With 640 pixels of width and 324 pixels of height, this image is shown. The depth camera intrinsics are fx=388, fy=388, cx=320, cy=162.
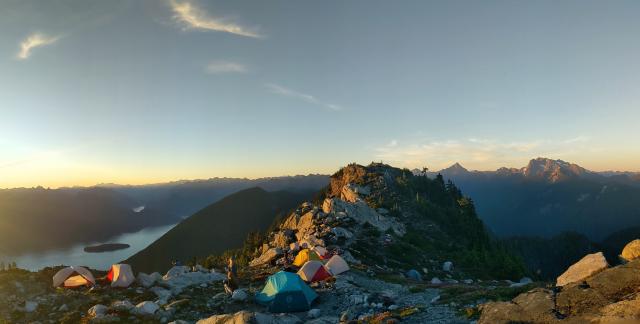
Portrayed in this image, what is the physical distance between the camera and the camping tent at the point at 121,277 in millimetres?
30203

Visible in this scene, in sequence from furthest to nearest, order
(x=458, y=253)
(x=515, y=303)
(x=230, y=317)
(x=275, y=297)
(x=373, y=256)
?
(x=458, y=253), (x=373, y=256), (x=275, y=297), (x=230, y=317), (x=515, y=303)

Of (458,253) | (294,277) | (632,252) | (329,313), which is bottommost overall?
(458,253)

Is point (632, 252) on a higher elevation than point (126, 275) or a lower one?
higher

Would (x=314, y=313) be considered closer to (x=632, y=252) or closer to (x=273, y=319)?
(x=273, y=319)

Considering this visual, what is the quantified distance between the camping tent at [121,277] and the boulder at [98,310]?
635 cm

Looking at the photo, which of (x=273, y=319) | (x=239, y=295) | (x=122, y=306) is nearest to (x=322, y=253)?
(x=239, y=295)

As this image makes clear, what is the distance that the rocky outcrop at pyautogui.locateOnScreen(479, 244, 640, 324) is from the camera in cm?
1003

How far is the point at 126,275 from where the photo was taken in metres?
30.6

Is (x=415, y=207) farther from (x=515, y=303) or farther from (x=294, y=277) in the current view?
(x=515, y=303)

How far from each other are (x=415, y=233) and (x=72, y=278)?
2004 inches

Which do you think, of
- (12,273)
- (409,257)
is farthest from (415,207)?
(12,273)

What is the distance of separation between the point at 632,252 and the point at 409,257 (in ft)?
128

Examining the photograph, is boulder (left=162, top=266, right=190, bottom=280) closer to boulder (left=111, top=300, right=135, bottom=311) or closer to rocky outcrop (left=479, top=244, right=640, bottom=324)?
boulder (left=111, top=300, right=135, bottom=311)

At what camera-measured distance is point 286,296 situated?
2522 centimetres
